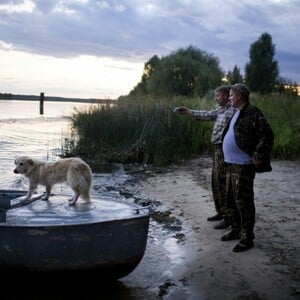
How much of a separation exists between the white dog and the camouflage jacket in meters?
2.17

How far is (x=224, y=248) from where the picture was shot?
289 inches

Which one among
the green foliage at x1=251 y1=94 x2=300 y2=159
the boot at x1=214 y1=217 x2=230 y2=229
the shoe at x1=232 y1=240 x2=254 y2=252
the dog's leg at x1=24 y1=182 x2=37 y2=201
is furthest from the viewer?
the green foliage at x1=251 y1=94 x2=300 y2=159

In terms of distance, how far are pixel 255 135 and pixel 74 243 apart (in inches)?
105

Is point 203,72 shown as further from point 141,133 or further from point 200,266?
point 200,266

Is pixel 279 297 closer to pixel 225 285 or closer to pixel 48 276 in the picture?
pixel 225 285

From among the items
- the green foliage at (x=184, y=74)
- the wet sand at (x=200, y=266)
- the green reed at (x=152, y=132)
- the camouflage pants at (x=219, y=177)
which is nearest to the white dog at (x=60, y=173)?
the wet sand at (x=200, y=266)

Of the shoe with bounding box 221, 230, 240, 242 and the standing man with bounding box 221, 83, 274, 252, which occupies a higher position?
the standing man with bounding box 221, 83, 274, 252

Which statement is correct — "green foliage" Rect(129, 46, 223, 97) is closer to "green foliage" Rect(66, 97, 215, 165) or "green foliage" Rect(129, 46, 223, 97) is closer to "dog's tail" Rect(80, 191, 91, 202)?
"green foliage" Rect(66, 97, 215, 165)

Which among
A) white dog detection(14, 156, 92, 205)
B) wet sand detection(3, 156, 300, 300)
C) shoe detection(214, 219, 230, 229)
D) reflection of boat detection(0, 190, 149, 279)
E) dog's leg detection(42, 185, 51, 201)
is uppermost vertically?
white dog detection(14, 156, 92, 205)

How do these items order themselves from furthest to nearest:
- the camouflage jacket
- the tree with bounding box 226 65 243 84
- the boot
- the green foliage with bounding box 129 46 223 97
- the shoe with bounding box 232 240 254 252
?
1. the tree with bounding box 226 65 243 84
2. the green foliage with bounding box 129 46 223 97
3. the boot
4. the shoe with bounding box 232 240 254 252
5. the camouflage jacket

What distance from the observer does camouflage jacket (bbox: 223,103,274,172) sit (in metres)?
6.59

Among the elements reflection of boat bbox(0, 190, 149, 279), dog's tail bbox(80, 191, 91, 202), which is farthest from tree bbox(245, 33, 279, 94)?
reflection of boat bbox(0, 190, 149, 279)

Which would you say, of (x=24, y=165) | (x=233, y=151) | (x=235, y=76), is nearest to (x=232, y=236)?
(x=233, y=151)

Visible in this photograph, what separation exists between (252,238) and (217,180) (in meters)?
1.33
